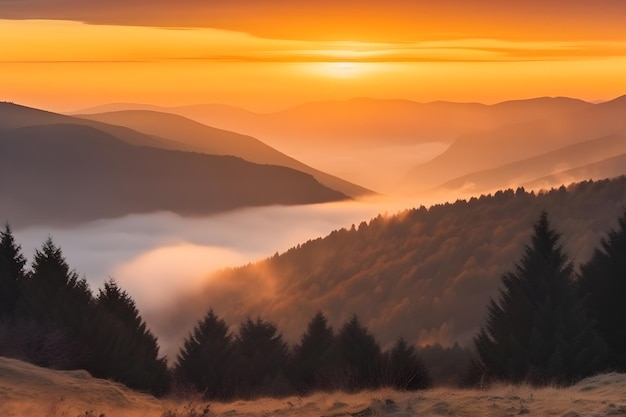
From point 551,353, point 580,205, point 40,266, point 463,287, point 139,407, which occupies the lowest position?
point 139,407

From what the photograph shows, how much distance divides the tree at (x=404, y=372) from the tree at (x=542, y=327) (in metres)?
3.35

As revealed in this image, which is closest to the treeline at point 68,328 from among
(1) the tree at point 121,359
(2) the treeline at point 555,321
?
(1) the tree at point 121,359

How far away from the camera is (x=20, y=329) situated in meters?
39.7

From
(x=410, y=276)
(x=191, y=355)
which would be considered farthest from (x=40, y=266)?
(x=410, y=276)

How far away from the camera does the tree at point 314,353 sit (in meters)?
51.1

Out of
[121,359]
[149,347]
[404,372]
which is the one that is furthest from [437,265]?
[404,372]

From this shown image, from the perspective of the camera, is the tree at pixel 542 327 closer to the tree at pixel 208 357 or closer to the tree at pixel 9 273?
the tree at pixel 208 357

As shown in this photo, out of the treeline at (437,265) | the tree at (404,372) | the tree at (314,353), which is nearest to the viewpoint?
the tree at (404,372)

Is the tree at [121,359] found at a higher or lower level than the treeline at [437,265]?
lower

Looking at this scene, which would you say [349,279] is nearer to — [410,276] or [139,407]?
[410,276]

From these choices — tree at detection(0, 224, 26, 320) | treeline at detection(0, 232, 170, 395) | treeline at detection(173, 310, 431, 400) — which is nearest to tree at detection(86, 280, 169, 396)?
treeline at detection(0, 232, 170, 395)

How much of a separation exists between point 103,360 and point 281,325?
13212 cm

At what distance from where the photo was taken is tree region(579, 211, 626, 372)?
4147 cm

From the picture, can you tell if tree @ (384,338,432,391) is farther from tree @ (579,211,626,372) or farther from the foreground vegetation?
tree @ (579,211,626,372)
